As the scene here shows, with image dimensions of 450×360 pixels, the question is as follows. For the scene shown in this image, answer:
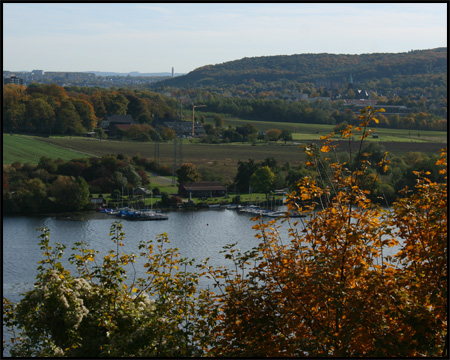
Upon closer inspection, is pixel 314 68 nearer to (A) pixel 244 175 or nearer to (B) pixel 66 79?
(B) pixel 66 79

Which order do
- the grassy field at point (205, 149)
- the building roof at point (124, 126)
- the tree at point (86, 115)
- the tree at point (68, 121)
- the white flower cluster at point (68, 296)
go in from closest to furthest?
1. the white flower cluster at point (68, 296)
2. the grassy field at point (205, 149)
3. the tree at point (68, 121)
4. the tree at point (86, 115)
5. the building roof at point (124, 126)

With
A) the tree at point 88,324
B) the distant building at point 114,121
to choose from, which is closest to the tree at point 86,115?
the distant building at point 114,121

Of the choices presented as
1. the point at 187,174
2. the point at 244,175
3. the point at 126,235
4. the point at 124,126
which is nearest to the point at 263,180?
the point at 244,175

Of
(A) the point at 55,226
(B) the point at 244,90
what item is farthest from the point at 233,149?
(B) the point at 244,90

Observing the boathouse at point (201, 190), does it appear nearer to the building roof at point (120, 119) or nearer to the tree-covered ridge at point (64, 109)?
the tree-covered ridge at point (64, 109)

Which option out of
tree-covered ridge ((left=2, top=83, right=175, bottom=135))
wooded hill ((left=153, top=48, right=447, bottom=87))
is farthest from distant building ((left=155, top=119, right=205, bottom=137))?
wooded hill ((left=153, top=48, right=447, bottom=87))

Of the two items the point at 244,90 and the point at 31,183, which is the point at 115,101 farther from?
the point at 244,90

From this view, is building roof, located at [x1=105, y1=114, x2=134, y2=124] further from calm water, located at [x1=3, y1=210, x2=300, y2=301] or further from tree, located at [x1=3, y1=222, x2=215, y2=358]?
tree, located at [x1=3, y1=222, x2=215, y2=358]

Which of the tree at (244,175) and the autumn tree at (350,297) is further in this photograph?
the tree at (244,175)
